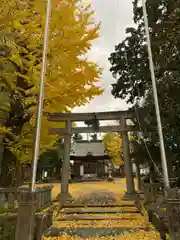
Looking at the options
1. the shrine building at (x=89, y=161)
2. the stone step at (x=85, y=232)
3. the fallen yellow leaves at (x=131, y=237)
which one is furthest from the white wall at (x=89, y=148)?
the fallen yellow leaves at (x=131, y=237)

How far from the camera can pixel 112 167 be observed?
3191 cm

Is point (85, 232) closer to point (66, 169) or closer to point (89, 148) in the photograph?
point (66, 169)

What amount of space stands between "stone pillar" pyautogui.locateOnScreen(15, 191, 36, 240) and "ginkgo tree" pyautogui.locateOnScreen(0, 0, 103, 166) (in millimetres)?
2856

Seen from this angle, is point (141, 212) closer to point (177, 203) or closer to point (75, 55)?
point (177, 203)

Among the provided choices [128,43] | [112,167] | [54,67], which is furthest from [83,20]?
[112,167]

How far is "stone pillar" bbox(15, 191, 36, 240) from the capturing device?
3202 mm

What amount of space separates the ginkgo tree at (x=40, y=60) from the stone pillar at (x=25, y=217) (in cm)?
286

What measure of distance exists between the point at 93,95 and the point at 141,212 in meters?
4.82

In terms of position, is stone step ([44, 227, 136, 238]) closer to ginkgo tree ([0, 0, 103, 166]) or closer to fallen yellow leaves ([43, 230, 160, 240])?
fallen yellow leaves ([43, 230, 160, 240])

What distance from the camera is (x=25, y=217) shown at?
128 inches

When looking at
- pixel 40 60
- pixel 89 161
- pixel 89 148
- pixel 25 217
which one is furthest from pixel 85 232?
pixel 89 148

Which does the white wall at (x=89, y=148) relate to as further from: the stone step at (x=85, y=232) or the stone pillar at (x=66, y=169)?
the stone step at (x=85, y=232)

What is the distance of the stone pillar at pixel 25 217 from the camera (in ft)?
10.5

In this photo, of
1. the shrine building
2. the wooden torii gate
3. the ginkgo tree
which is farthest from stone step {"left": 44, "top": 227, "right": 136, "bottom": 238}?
the shrine building
